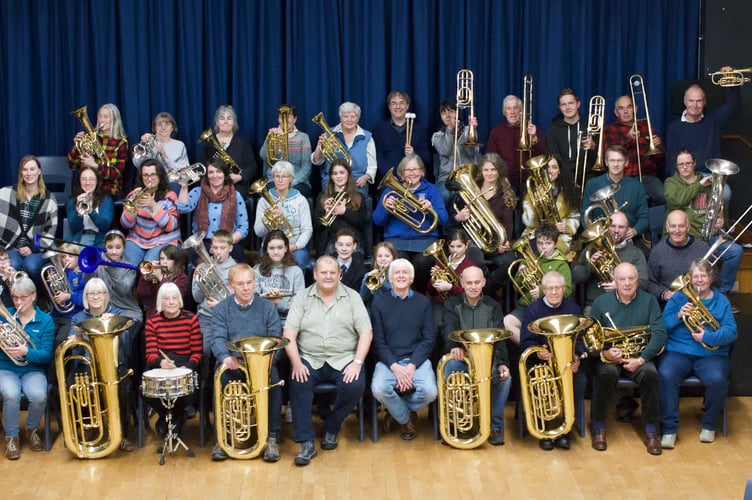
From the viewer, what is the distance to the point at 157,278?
8117 mm

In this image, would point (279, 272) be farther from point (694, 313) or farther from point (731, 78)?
point (731, 78)

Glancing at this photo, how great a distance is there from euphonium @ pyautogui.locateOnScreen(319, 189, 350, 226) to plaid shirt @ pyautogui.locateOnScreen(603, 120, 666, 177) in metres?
2.04

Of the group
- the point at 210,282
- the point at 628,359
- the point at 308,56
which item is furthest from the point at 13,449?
the point at 308,56

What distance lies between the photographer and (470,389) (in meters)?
7.40

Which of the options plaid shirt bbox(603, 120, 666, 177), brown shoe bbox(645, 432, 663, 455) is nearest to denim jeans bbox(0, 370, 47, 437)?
brown shoe bbox(645, 432, 663, 455)

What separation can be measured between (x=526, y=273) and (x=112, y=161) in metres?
3.24

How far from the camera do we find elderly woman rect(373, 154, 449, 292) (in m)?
8.62

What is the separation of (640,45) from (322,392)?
4.23 m

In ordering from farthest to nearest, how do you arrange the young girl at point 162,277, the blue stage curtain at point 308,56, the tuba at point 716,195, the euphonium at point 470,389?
the blue stage curtain at point 308,56 < the tuba at point 716,195 < the young girl at point 162,277 < the euphonium at point 470,389

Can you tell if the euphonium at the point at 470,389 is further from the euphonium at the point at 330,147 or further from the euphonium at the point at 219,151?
the euphonium at the point at 219,151

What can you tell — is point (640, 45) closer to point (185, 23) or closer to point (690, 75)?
point (690, 75)

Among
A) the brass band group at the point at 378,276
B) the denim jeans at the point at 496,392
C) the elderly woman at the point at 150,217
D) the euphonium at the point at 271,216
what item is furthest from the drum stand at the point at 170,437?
the euphonium at the point at 271,216

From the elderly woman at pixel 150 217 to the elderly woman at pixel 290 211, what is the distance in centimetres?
61

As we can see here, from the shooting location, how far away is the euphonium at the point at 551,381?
288 inches
